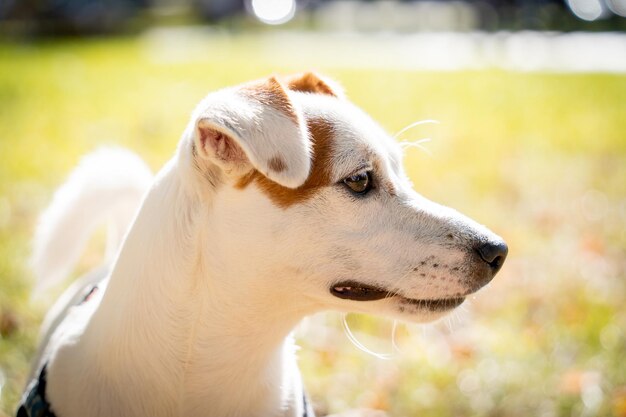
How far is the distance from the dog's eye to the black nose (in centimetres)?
39

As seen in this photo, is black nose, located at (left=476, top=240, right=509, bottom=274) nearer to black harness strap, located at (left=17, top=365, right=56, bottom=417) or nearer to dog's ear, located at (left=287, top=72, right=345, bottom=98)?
dog's ear, located at (left=287, top=72, right=345, bottom=98)

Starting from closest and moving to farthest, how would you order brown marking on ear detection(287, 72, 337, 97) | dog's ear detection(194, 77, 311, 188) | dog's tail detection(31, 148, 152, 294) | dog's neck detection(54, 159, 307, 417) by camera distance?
dog's ear detection(194, 77, 311, 188) → dog's neck detection(54, 159, 307, 417) → brown marking on ear detection(287, 72, 337, 97) → dog's tail detection(31, 148, 152, 294)

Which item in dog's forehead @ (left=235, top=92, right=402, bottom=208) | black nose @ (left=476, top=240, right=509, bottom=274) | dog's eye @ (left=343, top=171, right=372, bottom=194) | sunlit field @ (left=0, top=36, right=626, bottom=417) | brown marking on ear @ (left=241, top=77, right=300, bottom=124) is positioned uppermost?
brown marking on ear @ (left=241, top=77, right=300, bottom=124)

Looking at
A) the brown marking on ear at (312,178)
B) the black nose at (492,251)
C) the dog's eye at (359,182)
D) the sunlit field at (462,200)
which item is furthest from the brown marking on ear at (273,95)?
the sunlit field at (462,200)

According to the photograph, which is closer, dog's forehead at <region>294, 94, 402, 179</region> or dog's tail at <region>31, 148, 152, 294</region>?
dog's forehead at <region>294, 94, 402, 179</region>

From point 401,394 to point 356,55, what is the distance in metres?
10.9

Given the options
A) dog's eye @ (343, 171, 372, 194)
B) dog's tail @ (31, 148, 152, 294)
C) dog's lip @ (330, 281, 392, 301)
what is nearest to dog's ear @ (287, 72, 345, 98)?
dog's eye @ (343, 171, 372, 194)

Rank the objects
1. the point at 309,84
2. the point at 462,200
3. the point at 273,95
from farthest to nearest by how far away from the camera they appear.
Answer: the point at 462,200, the point at 309,84, the point at 273,95

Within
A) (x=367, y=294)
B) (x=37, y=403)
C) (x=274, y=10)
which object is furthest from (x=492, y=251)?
(x=274, y=10)

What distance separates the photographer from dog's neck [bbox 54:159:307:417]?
2.05m

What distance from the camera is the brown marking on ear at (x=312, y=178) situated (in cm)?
198

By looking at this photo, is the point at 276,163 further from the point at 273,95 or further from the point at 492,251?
the point at 492,251

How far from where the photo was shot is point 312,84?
7.57ft

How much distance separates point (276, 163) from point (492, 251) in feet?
2.42
